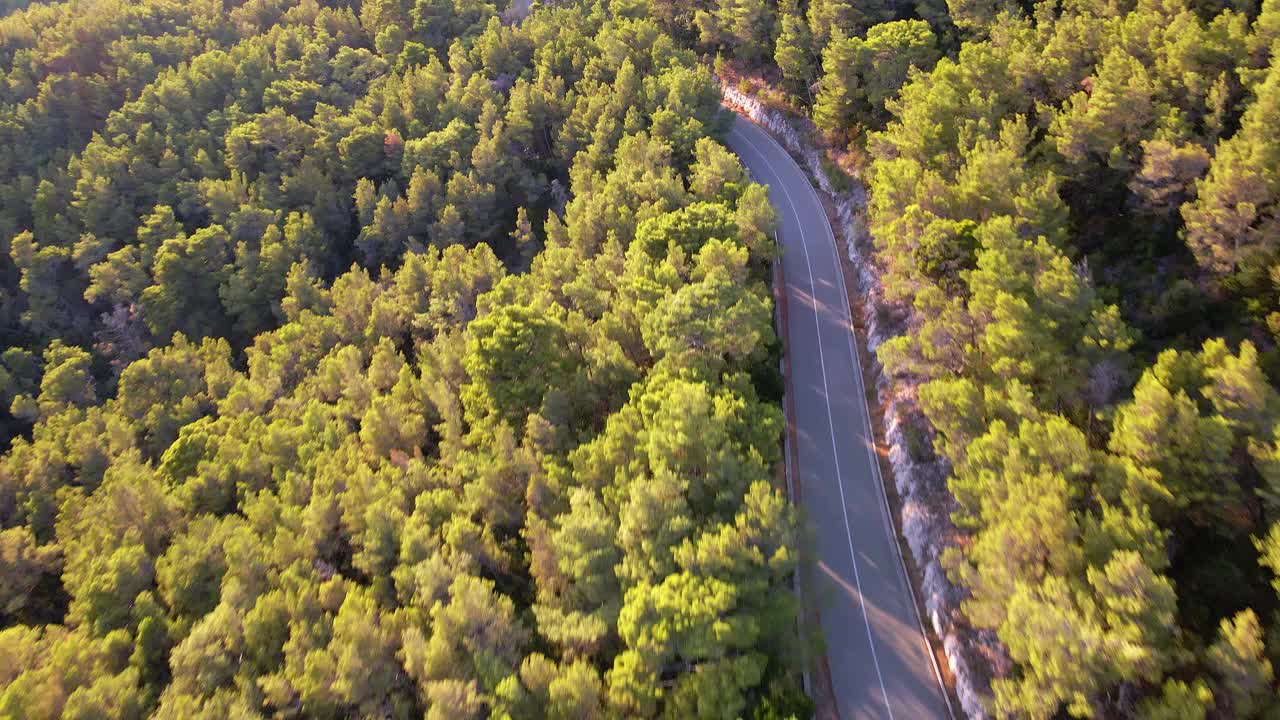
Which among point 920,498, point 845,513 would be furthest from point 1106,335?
point 845,513

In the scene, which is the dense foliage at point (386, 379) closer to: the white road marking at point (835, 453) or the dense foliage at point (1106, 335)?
the white road marking at point (835, 453)

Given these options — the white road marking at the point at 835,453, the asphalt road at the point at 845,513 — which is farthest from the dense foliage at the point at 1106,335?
the white road marking at the point at 835,453

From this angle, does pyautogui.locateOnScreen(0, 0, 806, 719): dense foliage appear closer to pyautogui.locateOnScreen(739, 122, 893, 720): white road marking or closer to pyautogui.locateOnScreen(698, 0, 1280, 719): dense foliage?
pyautogui.locateOnScreen(739, 122, 893, 720): white road marking

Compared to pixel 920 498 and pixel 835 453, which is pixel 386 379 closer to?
pixel 835 453

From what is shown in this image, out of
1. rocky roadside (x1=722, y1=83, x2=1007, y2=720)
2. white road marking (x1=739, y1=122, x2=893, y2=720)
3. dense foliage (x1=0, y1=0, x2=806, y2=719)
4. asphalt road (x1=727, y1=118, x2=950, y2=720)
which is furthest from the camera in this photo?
white road marking (x1=739, y1=122, x2=893, y2=720)

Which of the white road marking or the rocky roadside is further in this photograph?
the white road marking

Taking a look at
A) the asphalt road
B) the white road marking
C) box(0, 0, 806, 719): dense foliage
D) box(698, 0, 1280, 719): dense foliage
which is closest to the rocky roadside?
the asphalt road
